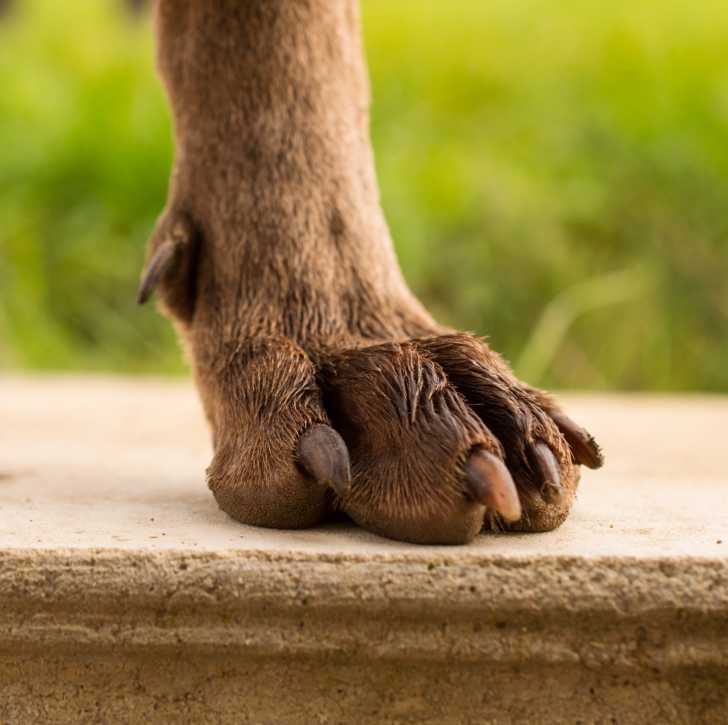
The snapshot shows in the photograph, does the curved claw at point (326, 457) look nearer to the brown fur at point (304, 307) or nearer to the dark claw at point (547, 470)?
the brown fur at point (304, 307)

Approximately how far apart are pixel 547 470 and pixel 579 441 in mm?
93

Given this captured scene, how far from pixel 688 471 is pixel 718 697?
0.74 meters

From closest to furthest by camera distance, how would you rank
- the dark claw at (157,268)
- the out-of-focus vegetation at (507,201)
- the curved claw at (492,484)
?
the curved claw at (492,484), the dark claw at (157,268), the out-of-focus vegetation at (507,201)

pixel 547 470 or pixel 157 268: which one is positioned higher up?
pixel 157 268

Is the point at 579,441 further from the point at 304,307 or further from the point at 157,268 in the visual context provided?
the point at 157,268

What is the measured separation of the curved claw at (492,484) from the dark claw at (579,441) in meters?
0.14

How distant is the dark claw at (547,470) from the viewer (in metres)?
1.20

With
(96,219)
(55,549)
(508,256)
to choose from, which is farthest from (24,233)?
(55,549)

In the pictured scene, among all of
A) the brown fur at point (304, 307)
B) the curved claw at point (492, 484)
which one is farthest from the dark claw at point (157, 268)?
the curved claw at point (492, 484)

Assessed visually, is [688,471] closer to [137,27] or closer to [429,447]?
[429,447]

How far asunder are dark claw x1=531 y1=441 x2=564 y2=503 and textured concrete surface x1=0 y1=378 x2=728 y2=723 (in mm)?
55

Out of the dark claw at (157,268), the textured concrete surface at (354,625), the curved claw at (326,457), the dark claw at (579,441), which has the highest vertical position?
the dark claw at (157,268)

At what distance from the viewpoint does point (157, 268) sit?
59.6 inches

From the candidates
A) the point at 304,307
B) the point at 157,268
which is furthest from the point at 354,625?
the point at 157,268
